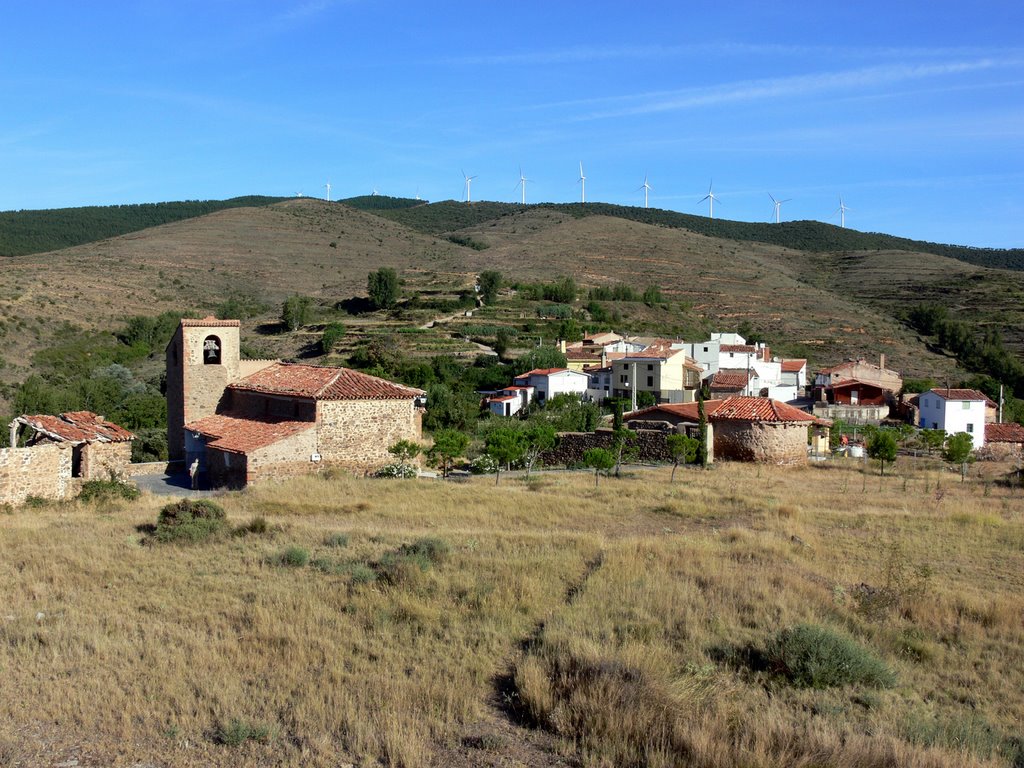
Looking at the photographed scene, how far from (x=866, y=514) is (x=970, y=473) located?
43.2 feet

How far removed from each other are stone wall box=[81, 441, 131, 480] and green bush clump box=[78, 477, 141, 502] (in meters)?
1.55

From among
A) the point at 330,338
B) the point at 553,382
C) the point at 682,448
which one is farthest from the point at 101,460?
the point at 330,338

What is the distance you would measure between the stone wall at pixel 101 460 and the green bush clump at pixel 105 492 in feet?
5.08

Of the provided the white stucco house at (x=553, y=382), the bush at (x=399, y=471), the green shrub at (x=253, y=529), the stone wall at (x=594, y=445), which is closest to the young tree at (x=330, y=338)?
the white stucco house at (x=553, y=382)

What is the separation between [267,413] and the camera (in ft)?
87.4

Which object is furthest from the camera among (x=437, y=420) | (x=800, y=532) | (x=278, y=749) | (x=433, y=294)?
(x=433, y=294)

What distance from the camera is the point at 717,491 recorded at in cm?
2189

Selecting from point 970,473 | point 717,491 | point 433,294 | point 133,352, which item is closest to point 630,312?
point 433,294

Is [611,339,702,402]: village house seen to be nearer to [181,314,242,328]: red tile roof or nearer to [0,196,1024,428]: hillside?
[0,196,1024,428]: hillside

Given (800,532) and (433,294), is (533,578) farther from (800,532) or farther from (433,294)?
(433,294)

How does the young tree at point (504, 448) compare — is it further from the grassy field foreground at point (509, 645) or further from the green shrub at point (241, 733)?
the green shrub at point (241, 733)

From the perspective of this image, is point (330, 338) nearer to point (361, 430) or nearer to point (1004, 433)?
point (361, 430)

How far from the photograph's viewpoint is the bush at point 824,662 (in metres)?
8.27

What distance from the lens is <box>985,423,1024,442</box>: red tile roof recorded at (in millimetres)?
40469
